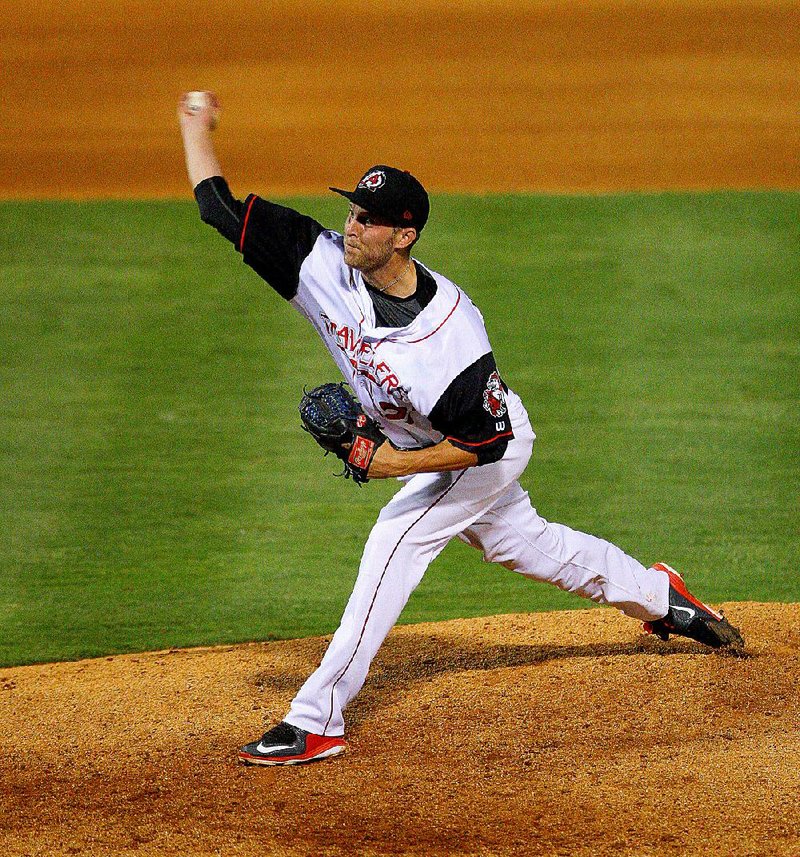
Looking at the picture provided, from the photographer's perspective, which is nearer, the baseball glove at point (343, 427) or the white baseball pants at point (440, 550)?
the baseball glove at point (343, 427)

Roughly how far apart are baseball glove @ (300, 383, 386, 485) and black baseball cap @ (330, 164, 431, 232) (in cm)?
58

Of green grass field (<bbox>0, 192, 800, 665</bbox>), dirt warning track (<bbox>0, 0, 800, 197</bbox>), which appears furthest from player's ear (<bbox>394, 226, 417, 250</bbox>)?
dirt warning track (<bbox>0, 0, 800, 197</bbox>)

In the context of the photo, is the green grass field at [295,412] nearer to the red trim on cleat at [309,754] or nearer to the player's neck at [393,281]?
the red trim on cleat at [309,754]

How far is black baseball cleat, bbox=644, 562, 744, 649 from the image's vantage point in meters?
5.23

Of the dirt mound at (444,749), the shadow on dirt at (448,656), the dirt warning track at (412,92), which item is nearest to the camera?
the dirt mound at (444,749)

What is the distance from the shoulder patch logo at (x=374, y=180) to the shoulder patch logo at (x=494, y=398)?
69cm

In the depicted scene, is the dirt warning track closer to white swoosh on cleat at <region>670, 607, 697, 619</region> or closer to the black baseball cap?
white swoosh on cleat at <region>670, 607, 697, 619</region>

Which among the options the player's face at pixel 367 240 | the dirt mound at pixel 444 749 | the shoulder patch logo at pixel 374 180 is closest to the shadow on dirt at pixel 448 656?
the dirt mound at pixel 444 749

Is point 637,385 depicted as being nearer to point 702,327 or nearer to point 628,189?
point 702,327

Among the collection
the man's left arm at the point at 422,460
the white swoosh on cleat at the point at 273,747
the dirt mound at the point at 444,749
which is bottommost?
the dirt mound at the point at 444,749

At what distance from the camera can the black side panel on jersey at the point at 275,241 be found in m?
4.61

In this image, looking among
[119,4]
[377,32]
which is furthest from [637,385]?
[119,4]

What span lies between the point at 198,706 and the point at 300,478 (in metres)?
2.57

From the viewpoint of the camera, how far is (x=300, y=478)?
24.5 feet
